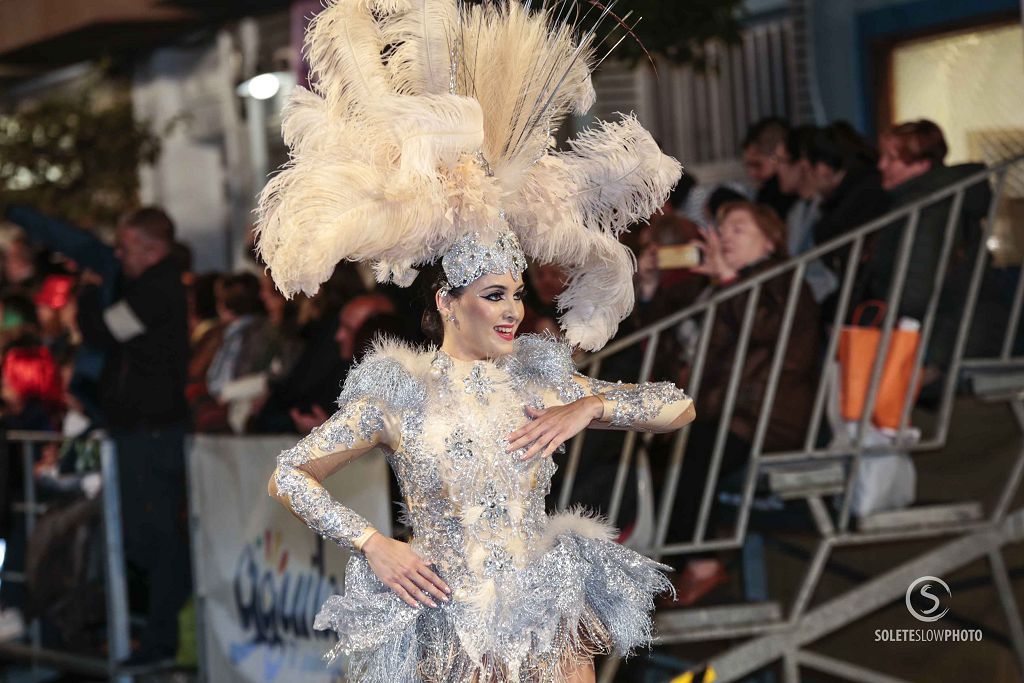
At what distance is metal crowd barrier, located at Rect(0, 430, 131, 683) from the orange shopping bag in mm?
3198

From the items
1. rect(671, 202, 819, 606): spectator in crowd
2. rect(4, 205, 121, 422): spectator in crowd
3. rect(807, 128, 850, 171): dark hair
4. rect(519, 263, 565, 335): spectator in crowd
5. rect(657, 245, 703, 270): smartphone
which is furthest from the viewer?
rect(4, 205, 121, 422): spectator in crowd

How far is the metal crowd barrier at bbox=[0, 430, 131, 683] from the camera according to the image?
20.6 feet

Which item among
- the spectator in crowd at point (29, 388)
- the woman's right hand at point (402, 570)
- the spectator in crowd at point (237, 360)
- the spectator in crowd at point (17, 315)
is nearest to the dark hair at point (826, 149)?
the spectator in crowd at point (237, 360)

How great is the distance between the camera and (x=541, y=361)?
11.7ft

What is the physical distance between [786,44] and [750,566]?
12.3 ft

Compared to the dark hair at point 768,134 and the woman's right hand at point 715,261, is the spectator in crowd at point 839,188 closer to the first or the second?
the dark hair at point 768,134

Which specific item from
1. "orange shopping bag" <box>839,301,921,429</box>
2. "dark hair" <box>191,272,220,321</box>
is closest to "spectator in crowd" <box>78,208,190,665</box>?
"dark hair" <box>191,272,220,321</box>

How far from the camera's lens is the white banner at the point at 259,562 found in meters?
5.30

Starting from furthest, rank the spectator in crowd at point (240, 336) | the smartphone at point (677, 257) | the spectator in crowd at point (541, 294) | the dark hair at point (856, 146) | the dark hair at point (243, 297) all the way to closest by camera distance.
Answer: the dark hair at point (243, 297) → the spectator in crowd at point (240, 336) → the dark hair at point (856, 146) → the smartphone at point (677, 257) → the spectator in crowd at point (541, 294)

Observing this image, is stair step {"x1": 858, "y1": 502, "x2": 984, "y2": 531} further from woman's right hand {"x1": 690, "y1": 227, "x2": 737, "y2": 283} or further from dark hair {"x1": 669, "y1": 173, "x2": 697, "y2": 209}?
dark hair {"x1": 669, "y1": 173, "x2": 697, "y2": 209}

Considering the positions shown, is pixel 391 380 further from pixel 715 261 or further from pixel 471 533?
pixel 715 261

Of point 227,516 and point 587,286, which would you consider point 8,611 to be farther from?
point 587,286

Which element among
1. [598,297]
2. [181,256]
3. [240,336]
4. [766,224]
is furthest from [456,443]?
[181,256]

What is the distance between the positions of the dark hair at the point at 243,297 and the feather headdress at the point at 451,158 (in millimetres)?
3816
